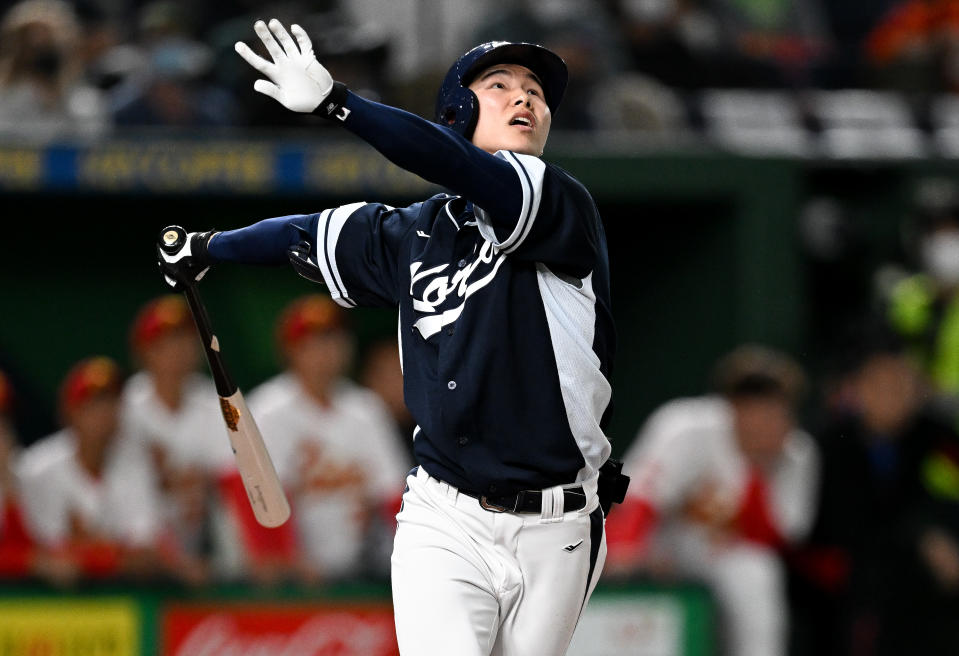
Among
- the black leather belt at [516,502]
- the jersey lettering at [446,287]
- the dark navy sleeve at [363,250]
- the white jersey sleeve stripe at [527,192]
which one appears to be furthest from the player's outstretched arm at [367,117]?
the black leather belt at [516,502]

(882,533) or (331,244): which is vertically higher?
(331,244)

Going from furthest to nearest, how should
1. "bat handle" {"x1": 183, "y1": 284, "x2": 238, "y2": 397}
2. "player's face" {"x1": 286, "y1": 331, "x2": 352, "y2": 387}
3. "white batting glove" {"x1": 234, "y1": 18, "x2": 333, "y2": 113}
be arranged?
"player's face" {"x1": 286, "y1": 331, "x2": 352, "y2": 387}, "bat handle" {"x1": 183, "y1": 284, "x2": 238, "y2": 397}, "white batting glove" {"x1": 234, "y1": 18, "x2": 333, "y2": 113}

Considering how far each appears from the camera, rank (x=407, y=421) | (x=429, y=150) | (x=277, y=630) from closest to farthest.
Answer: (x=429, y=150) → (x=277, y=630) → (x=407, y=421)

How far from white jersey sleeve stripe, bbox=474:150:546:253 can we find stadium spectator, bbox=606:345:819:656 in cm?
316

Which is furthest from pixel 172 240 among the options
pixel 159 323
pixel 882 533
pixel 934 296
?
pixel 934 296

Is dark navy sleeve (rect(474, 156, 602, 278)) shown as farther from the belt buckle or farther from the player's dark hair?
the player's dark hair

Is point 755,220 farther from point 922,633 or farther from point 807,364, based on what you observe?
point 922,633

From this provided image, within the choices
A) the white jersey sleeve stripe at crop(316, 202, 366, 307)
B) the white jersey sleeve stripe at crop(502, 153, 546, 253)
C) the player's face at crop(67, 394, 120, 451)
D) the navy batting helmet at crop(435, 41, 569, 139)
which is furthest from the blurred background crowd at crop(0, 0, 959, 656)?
the white jersey sleeve stripe at crop(502, 153, 546, 253)

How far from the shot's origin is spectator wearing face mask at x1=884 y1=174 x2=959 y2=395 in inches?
289

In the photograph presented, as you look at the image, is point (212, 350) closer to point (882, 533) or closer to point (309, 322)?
point (309, 322)

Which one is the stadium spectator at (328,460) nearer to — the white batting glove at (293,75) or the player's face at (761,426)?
the player's face at (761,426)

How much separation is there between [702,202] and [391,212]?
153 inches

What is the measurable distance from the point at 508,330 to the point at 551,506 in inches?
13.9

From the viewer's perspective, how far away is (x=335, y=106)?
276 centimetres
